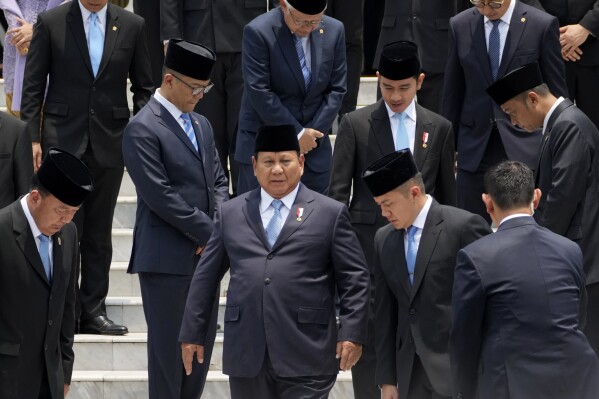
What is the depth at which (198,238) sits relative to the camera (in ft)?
27.5

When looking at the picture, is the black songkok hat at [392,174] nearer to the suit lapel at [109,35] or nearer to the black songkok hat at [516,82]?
the black songkok hat at [516,82]

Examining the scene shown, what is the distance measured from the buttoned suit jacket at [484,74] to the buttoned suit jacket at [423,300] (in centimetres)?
210

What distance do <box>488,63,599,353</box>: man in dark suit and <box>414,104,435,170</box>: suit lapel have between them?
57 centimetres

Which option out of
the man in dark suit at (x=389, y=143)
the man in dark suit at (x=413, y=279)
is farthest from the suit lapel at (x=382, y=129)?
the man in dark suit at (x=413, y=279)

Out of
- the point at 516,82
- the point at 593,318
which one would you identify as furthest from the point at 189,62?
the point at 593,318

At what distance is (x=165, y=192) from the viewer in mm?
8266

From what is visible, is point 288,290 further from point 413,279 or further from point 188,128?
point 188,128

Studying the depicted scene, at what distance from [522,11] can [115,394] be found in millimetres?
3457

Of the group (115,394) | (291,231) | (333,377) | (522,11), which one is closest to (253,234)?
(291,231)

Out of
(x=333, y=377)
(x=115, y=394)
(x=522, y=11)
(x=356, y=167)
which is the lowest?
(x=115, y=394)

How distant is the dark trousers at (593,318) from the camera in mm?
8117

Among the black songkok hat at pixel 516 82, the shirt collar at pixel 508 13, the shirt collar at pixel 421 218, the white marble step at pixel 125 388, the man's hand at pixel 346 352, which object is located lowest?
the white marble step at pixel 125 388

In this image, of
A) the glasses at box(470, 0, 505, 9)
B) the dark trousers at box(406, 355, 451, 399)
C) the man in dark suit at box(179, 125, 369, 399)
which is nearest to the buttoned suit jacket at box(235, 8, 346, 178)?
the glasses at box(470, 0, 505, 9)

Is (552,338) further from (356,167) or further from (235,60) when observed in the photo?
(235,60)
